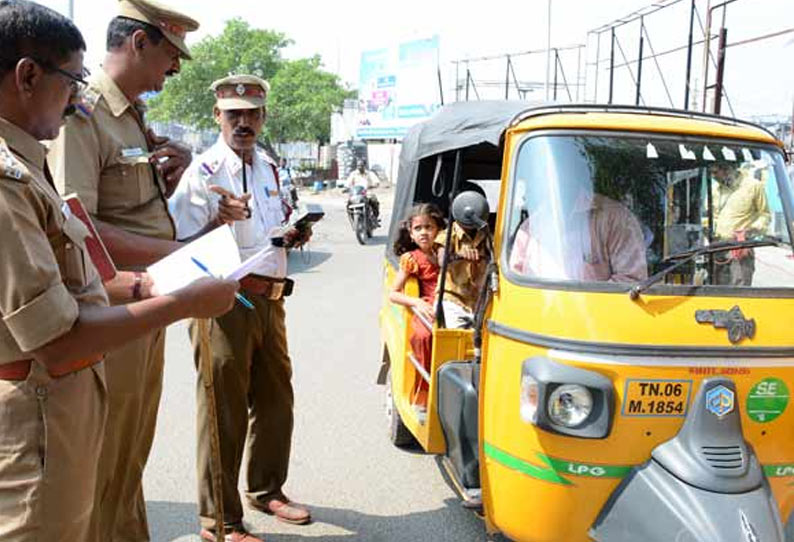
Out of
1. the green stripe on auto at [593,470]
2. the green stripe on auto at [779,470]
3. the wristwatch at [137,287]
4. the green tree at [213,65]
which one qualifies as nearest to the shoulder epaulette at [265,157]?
the wristwatch at [137,287]

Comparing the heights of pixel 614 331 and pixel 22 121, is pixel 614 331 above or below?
below

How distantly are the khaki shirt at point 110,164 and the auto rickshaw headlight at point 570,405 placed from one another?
1615 millimetres

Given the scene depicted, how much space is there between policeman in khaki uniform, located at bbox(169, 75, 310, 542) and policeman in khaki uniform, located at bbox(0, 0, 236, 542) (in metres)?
1.30

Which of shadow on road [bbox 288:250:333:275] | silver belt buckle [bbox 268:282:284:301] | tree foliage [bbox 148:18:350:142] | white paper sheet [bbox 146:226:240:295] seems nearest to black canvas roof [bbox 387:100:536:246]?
silver belt buckle [bbox 268:282:284:301]

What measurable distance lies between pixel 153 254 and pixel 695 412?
205cm

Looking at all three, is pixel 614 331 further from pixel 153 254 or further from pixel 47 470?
pixel 47 470

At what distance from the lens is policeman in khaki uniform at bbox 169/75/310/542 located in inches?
130

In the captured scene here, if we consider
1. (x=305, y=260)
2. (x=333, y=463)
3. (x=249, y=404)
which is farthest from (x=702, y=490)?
(x=305, y=260)

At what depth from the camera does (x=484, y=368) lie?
10.1ft

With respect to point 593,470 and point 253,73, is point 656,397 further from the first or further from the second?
point 253,73

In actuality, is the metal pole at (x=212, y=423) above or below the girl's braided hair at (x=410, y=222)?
below

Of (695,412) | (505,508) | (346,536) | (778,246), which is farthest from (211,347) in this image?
(778,246)

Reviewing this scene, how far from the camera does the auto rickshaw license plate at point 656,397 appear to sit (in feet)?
8.66

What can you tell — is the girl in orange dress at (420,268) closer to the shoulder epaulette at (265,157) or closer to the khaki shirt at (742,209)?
the shoulder epaulette at (265,157)
